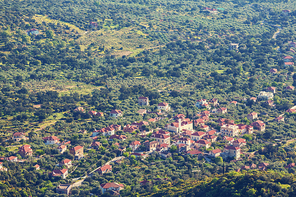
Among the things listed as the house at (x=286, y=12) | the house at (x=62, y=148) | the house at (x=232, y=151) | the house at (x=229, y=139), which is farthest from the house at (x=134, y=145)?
the house at (x=286, y=12)

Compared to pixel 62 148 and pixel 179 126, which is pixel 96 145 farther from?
pixel 179 126

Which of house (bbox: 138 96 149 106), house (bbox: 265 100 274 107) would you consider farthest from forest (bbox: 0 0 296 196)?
house (bbox: 138 96 149 106)

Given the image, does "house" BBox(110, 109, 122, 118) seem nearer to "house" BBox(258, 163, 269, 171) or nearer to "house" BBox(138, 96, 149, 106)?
"house" BBox(138, 96, 149, 106)

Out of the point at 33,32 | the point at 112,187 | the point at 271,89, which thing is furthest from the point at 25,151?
the point at 33,32

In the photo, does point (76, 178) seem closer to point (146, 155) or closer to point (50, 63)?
point (146, 155)

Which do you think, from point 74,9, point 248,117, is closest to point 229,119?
point 248,117
